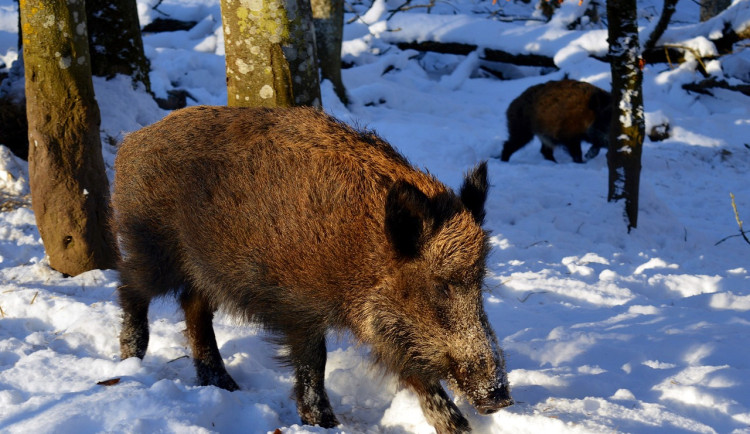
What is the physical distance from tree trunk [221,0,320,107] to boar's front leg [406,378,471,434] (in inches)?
79.6

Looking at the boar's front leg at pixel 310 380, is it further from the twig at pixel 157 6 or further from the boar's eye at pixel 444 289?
the twig at pixel 157 6

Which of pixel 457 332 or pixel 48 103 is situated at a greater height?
pixel 48 103

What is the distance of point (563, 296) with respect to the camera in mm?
5020

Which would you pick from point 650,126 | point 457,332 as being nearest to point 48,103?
point 457,332

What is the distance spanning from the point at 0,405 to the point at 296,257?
1.28 metres

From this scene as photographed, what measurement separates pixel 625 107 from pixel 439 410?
525 centimetres

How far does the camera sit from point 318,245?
2.88 m

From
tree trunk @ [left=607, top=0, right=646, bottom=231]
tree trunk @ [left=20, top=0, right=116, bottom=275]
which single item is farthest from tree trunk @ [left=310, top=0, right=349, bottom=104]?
tree trunk @ [left=20, top=0, right=116, bottom=275]

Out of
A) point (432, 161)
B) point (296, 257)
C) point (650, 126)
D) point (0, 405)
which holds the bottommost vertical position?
point (650, 126)

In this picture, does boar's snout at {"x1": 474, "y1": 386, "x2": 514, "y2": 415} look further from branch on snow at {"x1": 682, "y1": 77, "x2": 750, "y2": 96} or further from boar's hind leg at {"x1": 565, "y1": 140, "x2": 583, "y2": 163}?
branch on snow at {"x1": 682, "y1": 77, "x2": 750, "y2": 96}

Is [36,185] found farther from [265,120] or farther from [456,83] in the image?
[456,83]

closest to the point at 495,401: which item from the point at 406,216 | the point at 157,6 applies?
the point at 406,216

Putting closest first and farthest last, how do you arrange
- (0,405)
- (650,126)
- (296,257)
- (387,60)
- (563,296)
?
(0,405) < (296,257) < (563,296) < (650,126) < (387,60)

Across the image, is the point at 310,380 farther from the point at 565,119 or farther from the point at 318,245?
the point at 565,119
